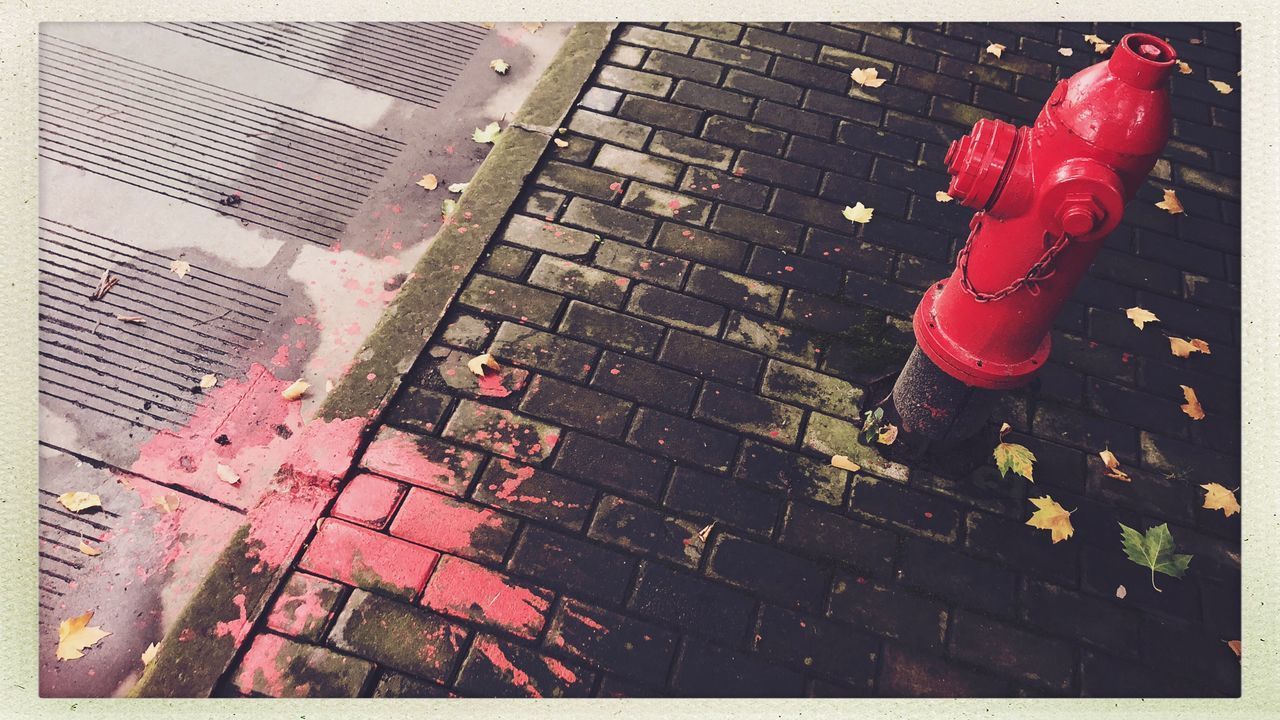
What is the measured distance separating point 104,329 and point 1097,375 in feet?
14.2

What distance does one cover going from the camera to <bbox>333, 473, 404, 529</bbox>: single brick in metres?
2.63

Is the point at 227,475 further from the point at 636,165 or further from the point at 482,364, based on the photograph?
the point at 636,165

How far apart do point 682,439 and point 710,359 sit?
39cm

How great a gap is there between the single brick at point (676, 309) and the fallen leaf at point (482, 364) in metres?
0.61

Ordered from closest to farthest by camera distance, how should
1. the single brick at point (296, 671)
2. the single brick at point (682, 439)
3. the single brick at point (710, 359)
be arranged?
the single brick at point (296, 671)
the single brick at point (682, 439)
the single brick at point (710, 359)

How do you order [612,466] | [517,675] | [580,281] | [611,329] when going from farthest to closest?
[580,281], [611,329], [612,466], [517,675]

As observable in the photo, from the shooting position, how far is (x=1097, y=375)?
3.08m

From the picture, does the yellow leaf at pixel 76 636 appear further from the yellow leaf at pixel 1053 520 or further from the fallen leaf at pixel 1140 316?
the fallen leaf at pixel 1140 316

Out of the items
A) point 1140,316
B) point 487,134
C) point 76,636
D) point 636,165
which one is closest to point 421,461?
point 76,636

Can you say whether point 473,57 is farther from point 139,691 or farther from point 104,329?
point 139,691

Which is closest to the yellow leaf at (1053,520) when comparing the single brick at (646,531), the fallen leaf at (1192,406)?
the fallen leaf at (1192,406)

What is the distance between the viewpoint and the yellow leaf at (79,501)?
2.85 meters

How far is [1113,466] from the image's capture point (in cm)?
282

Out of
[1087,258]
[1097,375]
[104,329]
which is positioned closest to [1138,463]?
[1097,375]
